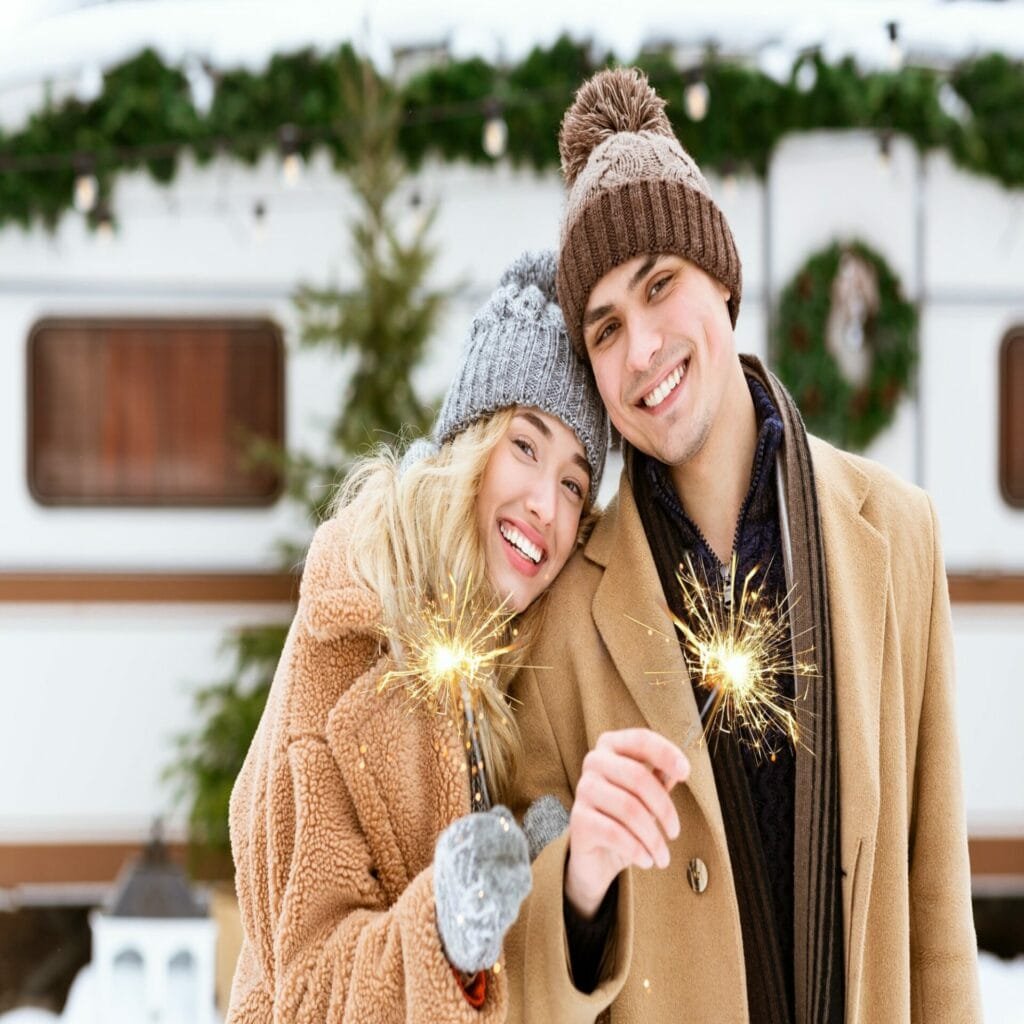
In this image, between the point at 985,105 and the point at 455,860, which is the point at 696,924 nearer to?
the point at 455,860

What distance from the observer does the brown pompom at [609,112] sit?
81.7 inches

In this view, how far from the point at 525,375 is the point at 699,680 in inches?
22.4

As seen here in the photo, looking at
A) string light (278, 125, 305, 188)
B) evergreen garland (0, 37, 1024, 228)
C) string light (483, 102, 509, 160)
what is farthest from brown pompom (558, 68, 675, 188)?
evergreen garland (0, 37, 1024, 228)

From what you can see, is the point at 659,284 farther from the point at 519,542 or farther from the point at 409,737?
the point at 409,737

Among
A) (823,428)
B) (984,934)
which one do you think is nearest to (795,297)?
(823,428)

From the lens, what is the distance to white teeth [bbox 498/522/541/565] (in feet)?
6.49

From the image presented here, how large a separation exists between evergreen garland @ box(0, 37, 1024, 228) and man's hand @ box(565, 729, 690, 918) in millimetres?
5554

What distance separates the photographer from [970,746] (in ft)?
23.7

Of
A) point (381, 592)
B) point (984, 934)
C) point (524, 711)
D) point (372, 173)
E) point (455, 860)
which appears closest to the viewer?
point (455, 860)

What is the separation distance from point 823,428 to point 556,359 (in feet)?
17.6

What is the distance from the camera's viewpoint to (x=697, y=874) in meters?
1.88

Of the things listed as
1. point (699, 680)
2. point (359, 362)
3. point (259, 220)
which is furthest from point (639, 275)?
point (259, 220)

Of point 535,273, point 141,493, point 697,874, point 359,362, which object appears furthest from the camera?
point 141,493

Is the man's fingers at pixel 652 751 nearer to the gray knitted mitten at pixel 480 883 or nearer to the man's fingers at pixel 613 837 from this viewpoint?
the man's fingers at pixel 613 837
